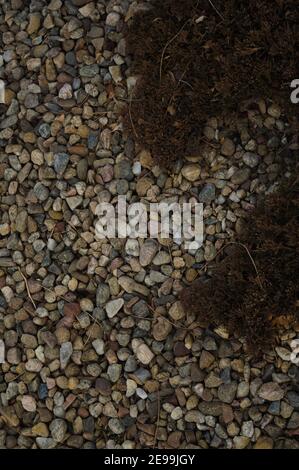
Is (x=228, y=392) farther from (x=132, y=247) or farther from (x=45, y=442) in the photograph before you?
(x=45, y=442)

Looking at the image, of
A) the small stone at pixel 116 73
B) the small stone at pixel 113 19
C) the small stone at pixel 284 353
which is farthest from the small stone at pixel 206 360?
the small stone at pixel 113 19

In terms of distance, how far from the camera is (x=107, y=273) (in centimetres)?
383

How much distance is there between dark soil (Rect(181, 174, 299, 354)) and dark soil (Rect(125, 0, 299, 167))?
→ 64 cm

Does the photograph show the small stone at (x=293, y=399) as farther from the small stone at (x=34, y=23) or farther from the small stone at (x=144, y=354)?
the small stone at (x=34, y=23)

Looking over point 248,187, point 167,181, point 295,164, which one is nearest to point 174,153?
point 167,181

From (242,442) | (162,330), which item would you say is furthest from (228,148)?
(242,442)

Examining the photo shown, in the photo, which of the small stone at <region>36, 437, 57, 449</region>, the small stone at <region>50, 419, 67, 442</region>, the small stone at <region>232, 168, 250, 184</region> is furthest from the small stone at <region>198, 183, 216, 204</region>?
the small stone at <region>36, 437, 57, 449</region>

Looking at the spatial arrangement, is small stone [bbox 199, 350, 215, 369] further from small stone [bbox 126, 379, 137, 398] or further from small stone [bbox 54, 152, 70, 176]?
small stone [bbox 54, 152, 70, 176]

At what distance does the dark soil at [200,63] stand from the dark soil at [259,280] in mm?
638

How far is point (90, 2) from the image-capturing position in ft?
14.0

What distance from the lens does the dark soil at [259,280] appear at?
3.34 meters

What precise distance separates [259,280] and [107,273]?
982 mm

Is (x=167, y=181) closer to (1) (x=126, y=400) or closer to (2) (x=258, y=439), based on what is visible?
(1) (x=126, y=400)

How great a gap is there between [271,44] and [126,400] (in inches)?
87.8
